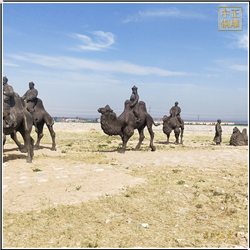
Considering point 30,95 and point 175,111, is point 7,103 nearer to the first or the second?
point 30,95

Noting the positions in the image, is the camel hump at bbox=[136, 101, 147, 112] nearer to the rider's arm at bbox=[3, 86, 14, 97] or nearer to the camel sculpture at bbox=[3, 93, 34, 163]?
the camel sculpture at bbox=[3, 93, 34, 163]

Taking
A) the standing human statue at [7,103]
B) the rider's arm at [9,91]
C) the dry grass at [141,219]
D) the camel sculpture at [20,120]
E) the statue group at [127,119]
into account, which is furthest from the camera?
the statue group at [127,119]

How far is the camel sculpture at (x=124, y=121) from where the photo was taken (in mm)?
11664

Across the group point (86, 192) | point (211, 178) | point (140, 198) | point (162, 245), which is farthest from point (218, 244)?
point (211, 178)

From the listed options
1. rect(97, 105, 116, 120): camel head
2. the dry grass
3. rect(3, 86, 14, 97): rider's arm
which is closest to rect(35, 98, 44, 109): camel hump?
rect(97, 105, 116, 120): camel head

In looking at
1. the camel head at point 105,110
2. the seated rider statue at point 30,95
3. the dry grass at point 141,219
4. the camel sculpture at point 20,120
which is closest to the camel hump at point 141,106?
the camel head at point 105,110

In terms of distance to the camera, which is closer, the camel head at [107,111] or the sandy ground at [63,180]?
the sandy ground at [63,180]

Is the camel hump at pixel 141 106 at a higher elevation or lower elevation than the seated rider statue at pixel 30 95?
lower

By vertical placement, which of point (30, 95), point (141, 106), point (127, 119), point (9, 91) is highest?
point (30, 95)

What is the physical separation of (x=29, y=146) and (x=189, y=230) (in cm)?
684

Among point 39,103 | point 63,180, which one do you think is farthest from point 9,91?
point 39,103

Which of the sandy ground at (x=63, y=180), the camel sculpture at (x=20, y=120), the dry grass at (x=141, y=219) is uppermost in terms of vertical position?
the camel sculpture at (x=20, y=120)

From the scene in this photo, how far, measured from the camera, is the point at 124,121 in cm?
1232

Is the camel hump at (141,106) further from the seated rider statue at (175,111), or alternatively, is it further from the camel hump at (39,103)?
the seated rider statue at (175,111)
